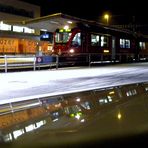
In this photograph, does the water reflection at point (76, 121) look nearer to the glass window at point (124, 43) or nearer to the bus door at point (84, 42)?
the bus door at point (84, 42)

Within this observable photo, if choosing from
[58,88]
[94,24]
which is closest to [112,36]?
[94,24]

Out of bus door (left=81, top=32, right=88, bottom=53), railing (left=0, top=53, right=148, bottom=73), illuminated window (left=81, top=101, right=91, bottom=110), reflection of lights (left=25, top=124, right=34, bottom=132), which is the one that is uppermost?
bus door (left=81, top=32, right=88, bottom=53)

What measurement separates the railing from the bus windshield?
8.19ft

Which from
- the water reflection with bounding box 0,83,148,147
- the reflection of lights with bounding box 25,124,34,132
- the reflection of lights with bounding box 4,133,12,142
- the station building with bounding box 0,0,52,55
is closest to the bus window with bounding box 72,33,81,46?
the station building with bounding box 0,0,52,55

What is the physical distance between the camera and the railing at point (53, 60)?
2223 cm

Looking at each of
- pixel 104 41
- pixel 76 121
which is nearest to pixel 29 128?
pixel 76 121

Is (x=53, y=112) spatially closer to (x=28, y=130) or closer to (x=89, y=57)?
(x=28, y=130)

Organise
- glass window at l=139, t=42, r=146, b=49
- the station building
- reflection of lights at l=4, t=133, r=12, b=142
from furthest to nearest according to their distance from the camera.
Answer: the station building
glass window at l=139, t=42, r=146, b=49
reflection of lights at l=4, t=133, r=12, b=142

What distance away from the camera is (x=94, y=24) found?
3378 cm

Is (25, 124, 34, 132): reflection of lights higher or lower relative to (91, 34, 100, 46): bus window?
lower

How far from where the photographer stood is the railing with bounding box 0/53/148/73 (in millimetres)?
22234

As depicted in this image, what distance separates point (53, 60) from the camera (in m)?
25.8

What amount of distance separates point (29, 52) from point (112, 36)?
20.3 metres

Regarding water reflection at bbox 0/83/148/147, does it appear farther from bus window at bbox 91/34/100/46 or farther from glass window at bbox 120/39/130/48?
glass window at bbox 120/39/130/48
